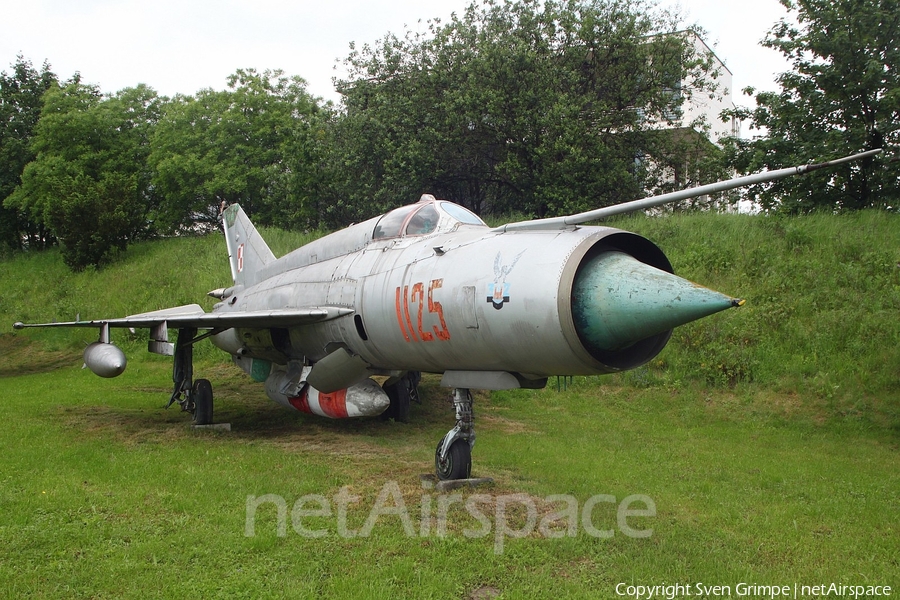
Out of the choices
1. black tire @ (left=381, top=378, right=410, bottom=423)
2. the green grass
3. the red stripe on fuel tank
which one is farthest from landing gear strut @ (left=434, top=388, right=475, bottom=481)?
black tire @ (left=381, top=378, right=410, bottom=423)

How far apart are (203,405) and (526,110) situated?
15.9 metres

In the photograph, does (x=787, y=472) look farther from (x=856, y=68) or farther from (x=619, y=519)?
(x=856, y=68)

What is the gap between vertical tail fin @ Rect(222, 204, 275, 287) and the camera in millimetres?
13323

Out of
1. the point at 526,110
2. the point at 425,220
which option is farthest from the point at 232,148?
the point at 425,220

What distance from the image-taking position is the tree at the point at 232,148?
31.6 metres

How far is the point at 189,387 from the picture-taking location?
1158cm

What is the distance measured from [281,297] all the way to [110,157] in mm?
30558

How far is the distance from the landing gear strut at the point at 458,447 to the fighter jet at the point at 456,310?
1cm

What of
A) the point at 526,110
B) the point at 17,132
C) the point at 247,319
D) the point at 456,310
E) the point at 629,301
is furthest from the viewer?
the point at 17,132

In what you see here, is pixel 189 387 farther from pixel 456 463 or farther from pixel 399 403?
pixel 456 463

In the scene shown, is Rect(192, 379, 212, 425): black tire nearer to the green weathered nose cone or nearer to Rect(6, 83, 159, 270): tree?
the green weathered nose cone

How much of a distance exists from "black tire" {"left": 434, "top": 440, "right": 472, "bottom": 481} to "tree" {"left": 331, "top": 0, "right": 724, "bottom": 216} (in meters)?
16.9

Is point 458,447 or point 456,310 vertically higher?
point 456,310

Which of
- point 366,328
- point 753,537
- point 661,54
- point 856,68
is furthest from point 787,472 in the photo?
point 661,54
